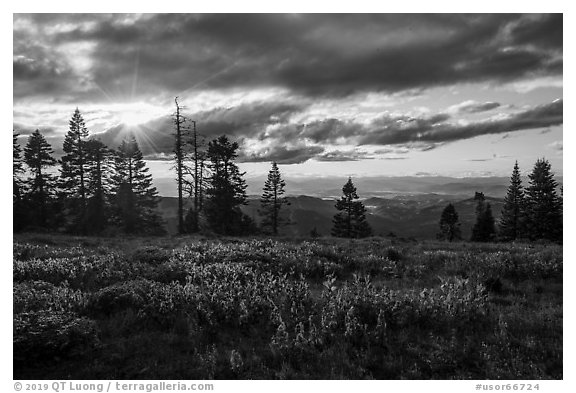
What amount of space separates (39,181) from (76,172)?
3953 millimetres

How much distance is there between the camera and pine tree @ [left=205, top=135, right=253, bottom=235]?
42.3 metres

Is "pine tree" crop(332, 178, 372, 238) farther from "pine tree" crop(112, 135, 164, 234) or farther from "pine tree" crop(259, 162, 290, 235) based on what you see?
"pine tree" crop(112, 135, 164, 234)

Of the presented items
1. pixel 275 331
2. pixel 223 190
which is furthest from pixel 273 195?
pixel 275 331

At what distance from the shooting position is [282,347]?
232 inches

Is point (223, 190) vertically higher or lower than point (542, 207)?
higher

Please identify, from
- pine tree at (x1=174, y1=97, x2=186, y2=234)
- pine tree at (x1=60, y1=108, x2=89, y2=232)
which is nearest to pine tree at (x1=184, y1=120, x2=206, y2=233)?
pine tree at (x1=174, y1=97, x2=186, y2=234)

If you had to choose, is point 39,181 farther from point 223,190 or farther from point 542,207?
point 542,207

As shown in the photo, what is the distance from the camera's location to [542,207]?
181 ft

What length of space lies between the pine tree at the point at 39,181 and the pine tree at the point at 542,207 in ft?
207

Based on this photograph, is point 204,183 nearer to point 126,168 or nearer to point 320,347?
point 126,168

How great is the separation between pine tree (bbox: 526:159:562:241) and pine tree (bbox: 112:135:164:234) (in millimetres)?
52479

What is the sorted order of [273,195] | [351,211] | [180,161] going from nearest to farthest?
[180,161] → [273,195] → [351,211]

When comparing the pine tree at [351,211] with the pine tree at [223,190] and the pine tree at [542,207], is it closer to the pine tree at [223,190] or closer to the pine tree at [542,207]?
the pine tree at [223,190]
